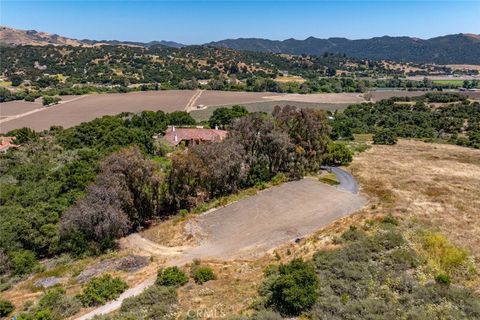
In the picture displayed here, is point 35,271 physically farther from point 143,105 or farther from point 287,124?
point 143,105

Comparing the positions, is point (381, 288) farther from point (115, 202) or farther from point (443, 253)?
point (115, 202)

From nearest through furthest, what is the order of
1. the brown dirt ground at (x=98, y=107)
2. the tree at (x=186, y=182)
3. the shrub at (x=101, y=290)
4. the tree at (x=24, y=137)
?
the shrub at (x=101, y=290), the tree at (x=186, y=182), the tree at (x=24, y=137), the brown dirt ground at (x=98, y=107)

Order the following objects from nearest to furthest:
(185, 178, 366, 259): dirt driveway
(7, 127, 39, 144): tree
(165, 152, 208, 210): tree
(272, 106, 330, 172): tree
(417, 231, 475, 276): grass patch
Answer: (417, 231, 475, 276): grass patch → (185, 178, 366, 259): dirt driveway → (165, 152, 208, 210): tree → (272, 106, 330, 172): tree → (7, 127, 39, 144): tree

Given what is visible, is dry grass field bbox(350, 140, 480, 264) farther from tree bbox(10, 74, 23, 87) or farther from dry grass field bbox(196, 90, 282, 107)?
tree bbox(10, 74, 23, 87)

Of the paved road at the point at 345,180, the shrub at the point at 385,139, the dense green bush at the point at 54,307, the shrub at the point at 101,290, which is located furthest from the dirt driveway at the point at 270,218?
the shrub at the point at 385,139

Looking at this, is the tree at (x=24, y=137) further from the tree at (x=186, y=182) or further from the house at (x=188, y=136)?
the tree at (x=186, y=182)

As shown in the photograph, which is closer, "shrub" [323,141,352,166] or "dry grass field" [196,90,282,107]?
"shrub" [323,141,352,166]

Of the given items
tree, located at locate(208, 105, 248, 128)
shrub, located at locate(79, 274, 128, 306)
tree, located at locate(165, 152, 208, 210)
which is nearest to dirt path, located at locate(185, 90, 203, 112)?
tree, located at locate(208, 105, 248, 128)
